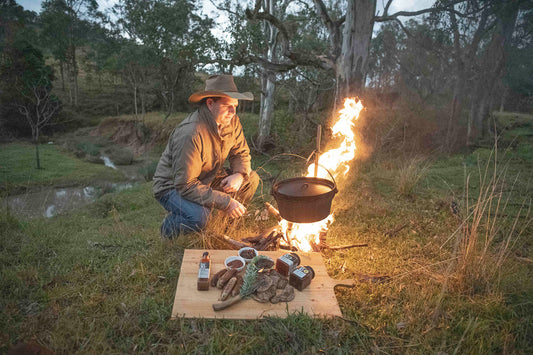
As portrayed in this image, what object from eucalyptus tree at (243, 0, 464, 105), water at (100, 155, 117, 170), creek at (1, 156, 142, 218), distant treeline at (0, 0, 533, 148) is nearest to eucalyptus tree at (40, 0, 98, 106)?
distant treeline at (0, 0, 533, 148)

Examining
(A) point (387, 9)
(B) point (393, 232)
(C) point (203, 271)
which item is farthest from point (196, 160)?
(A) point (387, 9)

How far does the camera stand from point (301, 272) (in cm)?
282

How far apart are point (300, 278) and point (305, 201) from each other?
74cm

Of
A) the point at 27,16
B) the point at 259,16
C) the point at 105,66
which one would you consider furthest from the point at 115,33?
the point at 259,16

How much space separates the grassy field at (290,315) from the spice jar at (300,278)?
35 cm

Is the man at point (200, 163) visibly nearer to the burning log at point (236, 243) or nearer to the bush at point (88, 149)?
the burning log at point (236, 243)

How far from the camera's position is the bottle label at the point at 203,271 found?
271 centimetres

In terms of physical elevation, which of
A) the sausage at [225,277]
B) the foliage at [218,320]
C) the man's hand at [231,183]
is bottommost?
the foliage at [218,320]

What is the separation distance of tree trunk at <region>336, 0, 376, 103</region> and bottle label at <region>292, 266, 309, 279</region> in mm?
4716

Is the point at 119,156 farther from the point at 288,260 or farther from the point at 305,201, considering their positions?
the point at 288,260

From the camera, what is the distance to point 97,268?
10.4 feet

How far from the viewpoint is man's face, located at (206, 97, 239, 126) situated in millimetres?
3598

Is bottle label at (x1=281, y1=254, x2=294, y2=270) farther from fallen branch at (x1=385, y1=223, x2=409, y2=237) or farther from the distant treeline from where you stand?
the distant treeline

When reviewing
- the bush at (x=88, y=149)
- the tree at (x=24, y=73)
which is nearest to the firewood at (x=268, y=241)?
the bush at (x=88, y=149)
